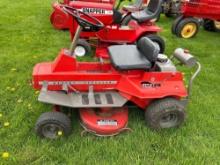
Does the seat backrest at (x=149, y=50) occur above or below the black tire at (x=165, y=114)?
above

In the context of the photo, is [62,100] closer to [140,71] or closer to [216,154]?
[140,71]

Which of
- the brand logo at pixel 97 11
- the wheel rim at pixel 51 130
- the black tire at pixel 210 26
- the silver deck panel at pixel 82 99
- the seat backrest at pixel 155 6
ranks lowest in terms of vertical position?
the black tire at pixel 210 26

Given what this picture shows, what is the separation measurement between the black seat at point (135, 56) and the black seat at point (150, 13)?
175cm

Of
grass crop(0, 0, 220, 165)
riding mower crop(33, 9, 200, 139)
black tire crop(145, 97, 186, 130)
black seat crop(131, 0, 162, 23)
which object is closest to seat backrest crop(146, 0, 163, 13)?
black seat crop(131, 0, 162, 23)

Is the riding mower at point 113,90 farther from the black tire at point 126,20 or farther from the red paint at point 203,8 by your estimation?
the red paint at point 203,8

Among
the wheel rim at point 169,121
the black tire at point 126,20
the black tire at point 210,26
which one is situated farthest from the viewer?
the black tire at point 210,26

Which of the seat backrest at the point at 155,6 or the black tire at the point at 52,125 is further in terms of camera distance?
the seat backrest at the point at 155,6

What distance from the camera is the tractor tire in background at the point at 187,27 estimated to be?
6.12m

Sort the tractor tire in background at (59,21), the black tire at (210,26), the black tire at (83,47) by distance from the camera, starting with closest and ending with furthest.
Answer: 1. the black tire at (83,47)
2. the tractor tire in background at (59,21)
3. the black tire at (210,26)

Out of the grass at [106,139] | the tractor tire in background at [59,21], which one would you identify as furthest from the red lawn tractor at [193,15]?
the tractor tire in background at [59,21]

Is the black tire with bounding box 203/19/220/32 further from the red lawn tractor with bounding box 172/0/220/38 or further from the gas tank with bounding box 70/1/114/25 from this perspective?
the gas tank with bounding box 70/1/114/25

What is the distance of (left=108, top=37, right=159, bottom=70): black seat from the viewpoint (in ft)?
9.67

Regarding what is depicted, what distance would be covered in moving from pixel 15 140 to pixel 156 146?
1.31 m

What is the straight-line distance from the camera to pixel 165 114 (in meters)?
3.01
